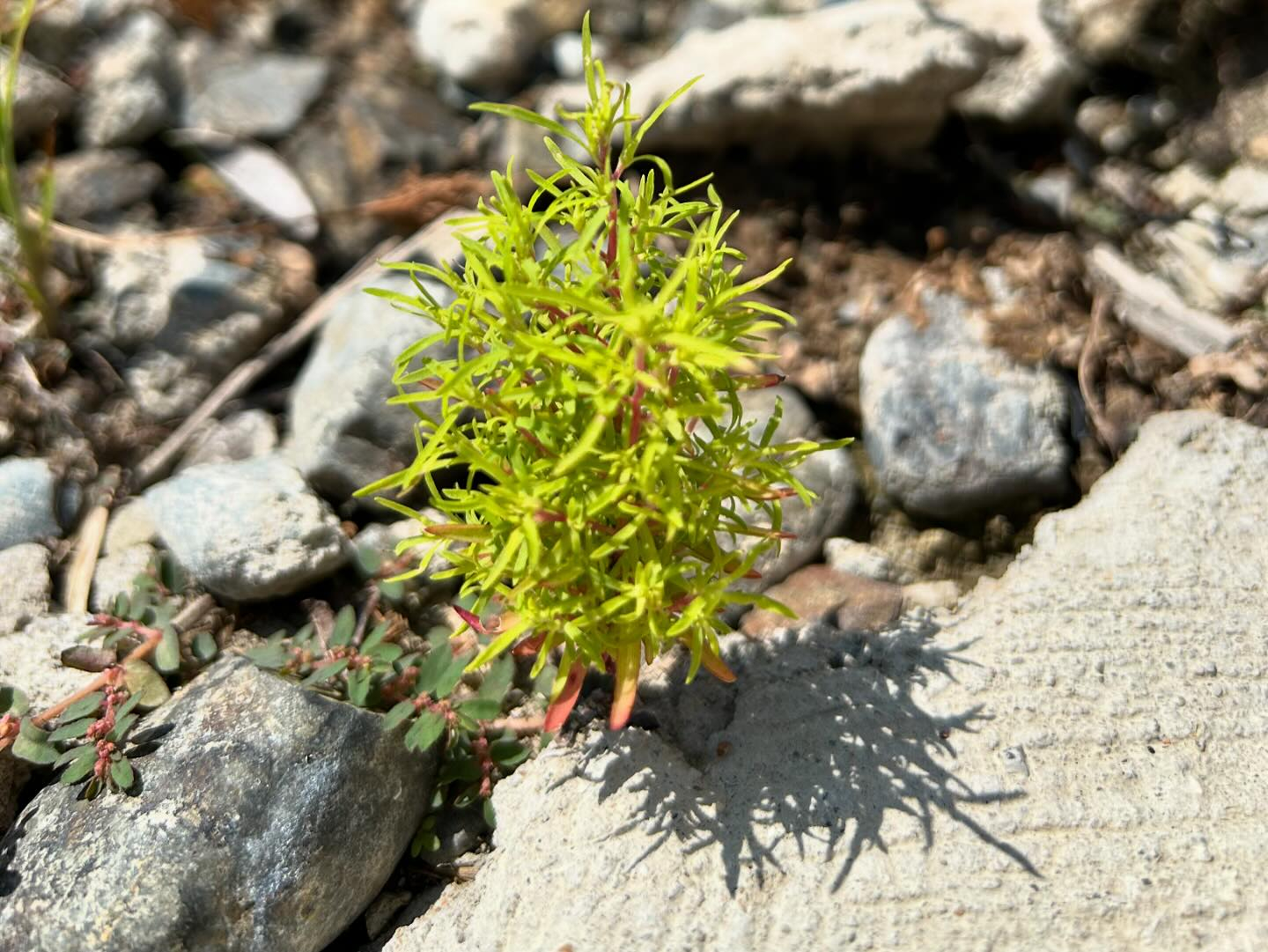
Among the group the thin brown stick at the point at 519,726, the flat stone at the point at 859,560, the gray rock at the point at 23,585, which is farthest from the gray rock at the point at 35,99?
the flat stone at the point at 859,560

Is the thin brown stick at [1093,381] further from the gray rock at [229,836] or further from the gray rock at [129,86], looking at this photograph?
the gray rock at [129,86]

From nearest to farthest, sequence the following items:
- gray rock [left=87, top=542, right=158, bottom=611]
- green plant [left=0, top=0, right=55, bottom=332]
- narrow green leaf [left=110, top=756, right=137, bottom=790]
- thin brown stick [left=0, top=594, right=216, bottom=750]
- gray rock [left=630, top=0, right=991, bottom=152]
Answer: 1. narrow green leaf [left=110, top=756, right=137, bottom=790]
2. thin brown stick [left=0, top=594, right=216, bottom=750]
3. gray rock [left=87, top=542, right=158, bottom=611]
4. green plant [left=0, top=0, right=55, bottom=332]
5. gray rock [left=630, top=0, right=991, bottom=152]

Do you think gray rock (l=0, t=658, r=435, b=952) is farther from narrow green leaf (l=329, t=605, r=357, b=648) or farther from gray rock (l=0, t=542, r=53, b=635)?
gray rock (l=0, t=542, r=53, b=635)

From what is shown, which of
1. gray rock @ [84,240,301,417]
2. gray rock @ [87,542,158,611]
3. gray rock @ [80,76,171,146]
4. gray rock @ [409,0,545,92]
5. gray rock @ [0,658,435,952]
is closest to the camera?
gray rock @ [0,658,435,952]

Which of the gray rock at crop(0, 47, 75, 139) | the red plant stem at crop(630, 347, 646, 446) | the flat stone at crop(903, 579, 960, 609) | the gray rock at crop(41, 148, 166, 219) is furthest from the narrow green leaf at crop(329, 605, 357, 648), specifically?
the gray rock at crop(0, 47, 75, 139)

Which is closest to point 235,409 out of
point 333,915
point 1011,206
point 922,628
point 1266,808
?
point 333,915

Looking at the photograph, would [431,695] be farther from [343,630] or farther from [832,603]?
[832,603]

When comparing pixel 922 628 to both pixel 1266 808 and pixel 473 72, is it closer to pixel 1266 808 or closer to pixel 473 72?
pixel 1266 808
